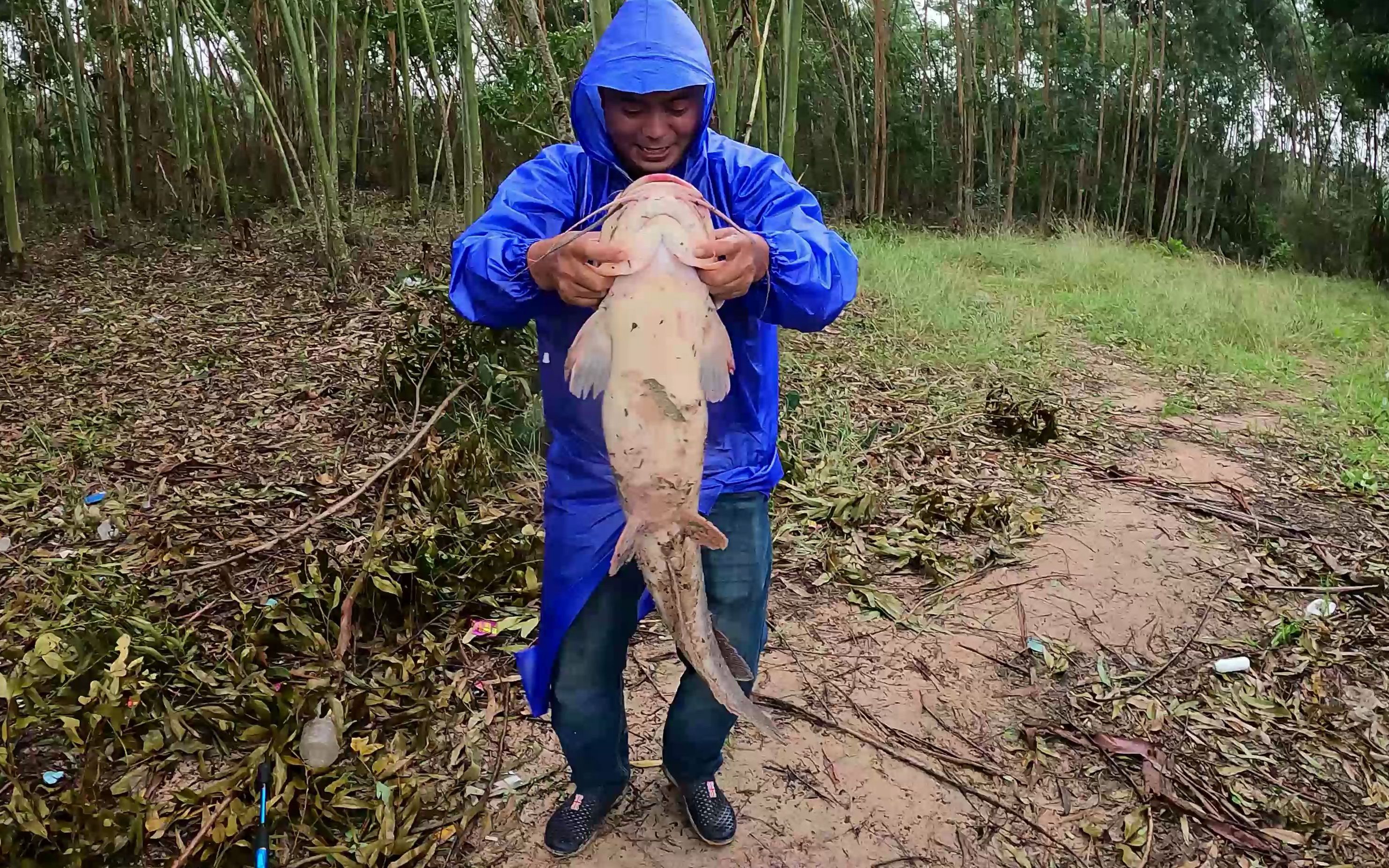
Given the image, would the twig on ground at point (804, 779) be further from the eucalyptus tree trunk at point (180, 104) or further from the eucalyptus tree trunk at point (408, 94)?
the eucalyptus tree trunk at point (180, 104)

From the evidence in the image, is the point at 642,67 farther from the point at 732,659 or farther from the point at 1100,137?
the point at 1100,137

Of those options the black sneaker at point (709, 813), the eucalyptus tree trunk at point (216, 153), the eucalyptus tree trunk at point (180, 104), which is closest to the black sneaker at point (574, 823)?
the black sneaker at point (709, 813)

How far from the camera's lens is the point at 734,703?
5.82 ft

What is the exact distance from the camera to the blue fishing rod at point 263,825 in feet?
6.91

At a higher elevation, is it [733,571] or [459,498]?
[733,571]

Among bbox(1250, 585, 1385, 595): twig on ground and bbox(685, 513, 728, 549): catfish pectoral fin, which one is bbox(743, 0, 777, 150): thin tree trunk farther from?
bbox(1250, 585, 1385, 595): twig on ground

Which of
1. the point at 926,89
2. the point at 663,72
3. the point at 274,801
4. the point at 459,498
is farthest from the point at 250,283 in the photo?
the point at 926,89

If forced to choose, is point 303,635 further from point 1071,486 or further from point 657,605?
point 1071,486

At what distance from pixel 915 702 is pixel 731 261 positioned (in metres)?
1.92

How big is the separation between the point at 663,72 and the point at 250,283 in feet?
22.5

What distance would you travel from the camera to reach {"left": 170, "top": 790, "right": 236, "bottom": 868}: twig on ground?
2096 millimetres

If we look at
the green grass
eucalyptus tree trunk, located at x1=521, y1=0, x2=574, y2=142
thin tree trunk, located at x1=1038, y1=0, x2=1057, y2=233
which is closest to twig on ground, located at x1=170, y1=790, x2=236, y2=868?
eucalyptus tree trunk, located at x1=521, y1=0, x2=574, y2=142

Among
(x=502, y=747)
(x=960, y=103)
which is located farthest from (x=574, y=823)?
(x=960, y=103)

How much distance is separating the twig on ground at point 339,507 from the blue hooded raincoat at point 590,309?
195 cm
